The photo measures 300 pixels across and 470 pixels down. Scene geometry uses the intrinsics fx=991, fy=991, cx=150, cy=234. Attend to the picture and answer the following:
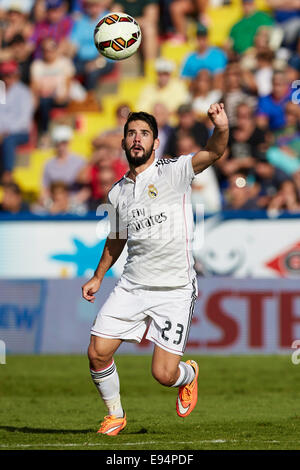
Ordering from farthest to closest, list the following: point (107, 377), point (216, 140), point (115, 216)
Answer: point (115, 216) → point (107, 377) → point (216, 140)

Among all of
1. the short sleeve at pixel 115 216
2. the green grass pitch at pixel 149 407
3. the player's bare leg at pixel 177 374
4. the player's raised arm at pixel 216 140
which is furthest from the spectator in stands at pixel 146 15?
the player's raised arm at pixel 216 140

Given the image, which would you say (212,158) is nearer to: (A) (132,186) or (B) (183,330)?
(A) (132,186)

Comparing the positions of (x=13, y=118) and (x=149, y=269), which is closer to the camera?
(x=149, y=269)

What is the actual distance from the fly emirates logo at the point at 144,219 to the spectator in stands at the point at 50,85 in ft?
38.7

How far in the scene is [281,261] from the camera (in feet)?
48.5

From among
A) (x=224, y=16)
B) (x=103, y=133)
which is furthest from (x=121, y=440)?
(x=224, y=16)

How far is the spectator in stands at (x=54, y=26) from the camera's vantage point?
20484 millimetres

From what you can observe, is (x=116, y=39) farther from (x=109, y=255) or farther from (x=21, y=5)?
(x=21, y=5)

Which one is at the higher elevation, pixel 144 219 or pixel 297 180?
pixel 144 219

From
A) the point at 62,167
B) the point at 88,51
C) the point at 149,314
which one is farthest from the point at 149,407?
the point at 88,51

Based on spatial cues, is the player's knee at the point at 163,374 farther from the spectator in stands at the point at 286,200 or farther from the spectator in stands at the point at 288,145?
the spectator in stands at the point at 288,145

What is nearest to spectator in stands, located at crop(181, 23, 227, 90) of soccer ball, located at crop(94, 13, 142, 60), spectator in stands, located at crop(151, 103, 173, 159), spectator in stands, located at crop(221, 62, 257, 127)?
spectator in stands, located at crop(221, 62, 257, 127)

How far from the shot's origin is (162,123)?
17.4 metres

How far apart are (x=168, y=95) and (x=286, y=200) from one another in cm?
404
